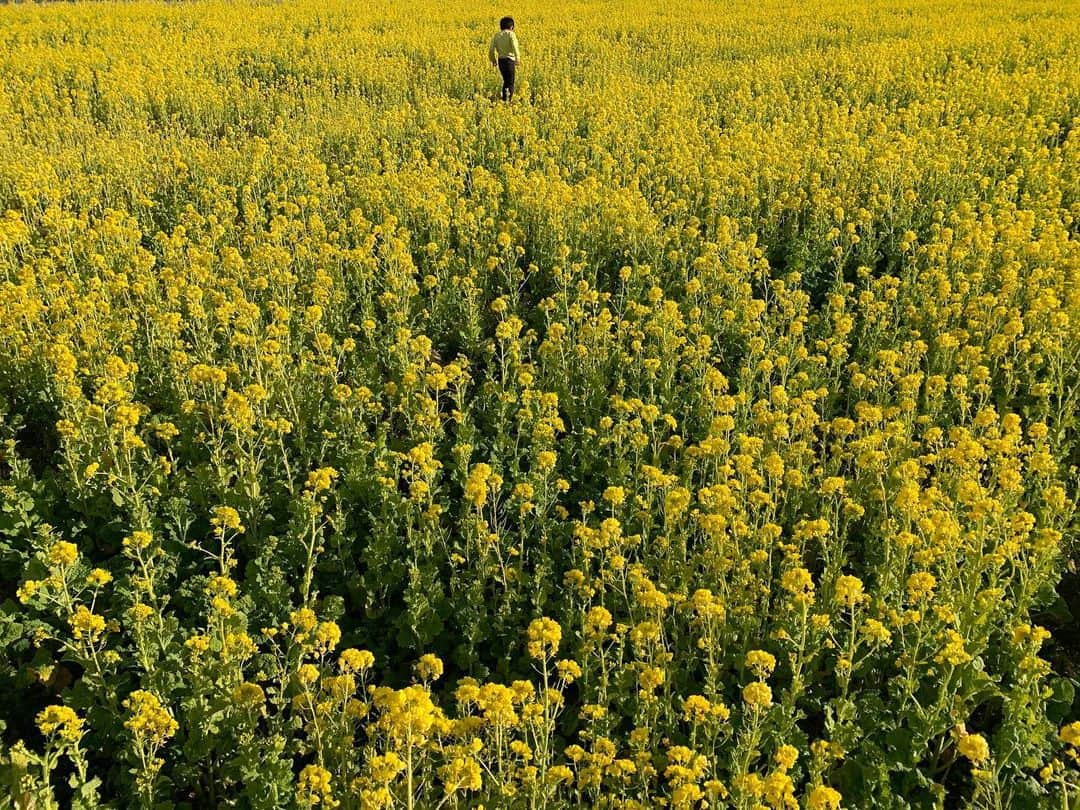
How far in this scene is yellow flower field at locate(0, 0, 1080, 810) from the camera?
3504mm

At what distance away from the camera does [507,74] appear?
14.9 metres

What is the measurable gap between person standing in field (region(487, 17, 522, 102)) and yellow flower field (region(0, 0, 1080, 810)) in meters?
3.13

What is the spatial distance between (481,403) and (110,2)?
86.3 ft

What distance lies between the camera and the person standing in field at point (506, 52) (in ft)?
47.5

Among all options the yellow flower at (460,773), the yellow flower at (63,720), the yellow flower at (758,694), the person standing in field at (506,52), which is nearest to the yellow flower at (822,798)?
the yellow flower at (758,694)

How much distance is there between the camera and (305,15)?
23266mm

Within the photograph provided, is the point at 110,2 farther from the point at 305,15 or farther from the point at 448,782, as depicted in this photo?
the point at 448,782

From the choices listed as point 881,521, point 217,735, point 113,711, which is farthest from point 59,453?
point 881,521

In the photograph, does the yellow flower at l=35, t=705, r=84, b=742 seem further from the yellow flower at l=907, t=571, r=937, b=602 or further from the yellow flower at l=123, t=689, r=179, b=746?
the yellow flower at l=907, t=571, r=937, b=602

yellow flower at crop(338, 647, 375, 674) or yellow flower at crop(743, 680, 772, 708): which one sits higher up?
yellow flower at crop(338, 647, 375, 674)

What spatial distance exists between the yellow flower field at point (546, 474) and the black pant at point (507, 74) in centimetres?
312

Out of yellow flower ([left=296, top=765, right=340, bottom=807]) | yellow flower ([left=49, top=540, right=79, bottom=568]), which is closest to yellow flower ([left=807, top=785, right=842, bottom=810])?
yellow flower ([left=296, top=765, right=340, bottom=807])

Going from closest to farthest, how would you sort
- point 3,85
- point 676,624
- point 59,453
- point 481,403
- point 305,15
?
point 676,624 < point 59,453 < point 481,403 < point 3,85 < point 305,15

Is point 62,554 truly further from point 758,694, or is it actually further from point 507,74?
point 507,74
